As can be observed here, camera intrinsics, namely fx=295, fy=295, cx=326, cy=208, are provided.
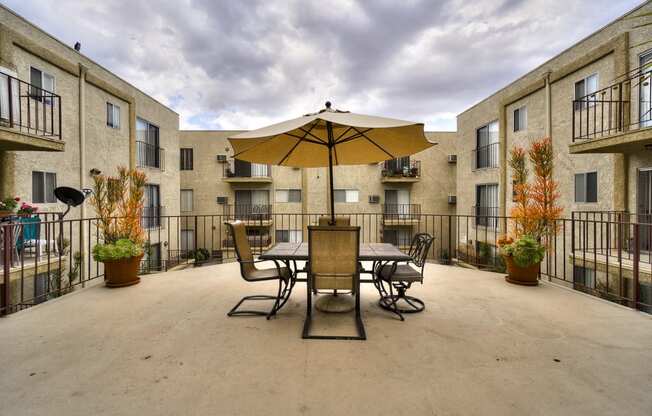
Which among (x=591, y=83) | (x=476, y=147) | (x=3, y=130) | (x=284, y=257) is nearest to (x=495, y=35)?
(x=591, y=83)

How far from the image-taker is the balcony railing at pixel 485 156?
10.9 meters

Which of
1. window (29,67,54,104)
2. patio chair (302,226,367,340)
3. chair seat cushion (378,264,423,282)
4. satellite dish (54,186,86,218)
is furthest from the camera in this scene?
window (29,67,54,104)

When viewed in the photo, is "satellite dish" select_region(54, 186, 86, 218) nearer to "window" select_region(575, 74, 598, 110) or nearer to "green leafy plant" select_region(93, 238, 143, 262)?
"green leafy plant" select_region(93, 238, 143, 262)

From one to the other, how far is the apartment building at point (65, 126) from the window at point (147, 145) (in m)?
0.04

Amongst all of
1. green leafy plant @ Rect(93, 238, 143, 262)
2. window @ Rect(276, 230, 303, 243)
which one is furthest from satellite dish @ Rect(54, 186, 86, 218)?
window @ Rect(276, 230, 303, 243)

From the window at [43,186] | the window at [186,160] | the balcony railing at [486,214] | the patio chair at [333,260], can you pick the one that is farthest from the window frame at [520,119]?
the window at [186,160]

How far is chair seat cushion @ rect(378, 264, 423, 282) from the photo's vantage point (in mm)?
2895

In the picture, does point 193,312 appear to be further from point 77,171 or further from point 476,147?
point 476,147

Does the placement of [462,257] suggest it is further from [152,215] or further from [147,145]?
[147,145]

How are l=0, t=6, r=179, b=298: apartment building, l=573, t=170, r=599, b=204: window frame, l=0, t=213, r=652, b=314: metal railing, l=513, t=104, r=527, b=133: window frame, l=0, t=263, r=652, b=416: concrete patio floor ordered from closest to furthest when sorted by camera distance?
l=0, t=263, r=652, b=416: concrete patio floor < l=0, t=213, r=652, b=314: metal railing < l=0, t=6, r=179, b=298: apartment building < l=573, t=170, r=599, b=204: window frame < l=513, t=104, r=527, b=133: window frame

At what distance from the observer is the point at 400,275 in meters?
2.96

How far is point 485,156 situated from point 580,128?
5803mm

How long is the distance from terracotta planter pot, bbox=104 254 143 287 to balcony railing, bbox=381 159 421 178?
12.6 metres

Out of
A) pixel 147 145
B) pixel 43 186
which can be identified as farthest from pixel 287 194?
pixel 43 186
